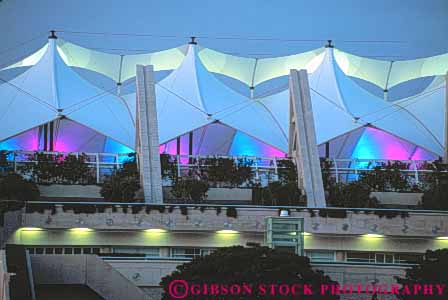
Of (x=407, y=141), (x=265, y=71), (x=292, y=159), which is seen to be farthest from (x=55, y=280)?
(x=265, y=71)

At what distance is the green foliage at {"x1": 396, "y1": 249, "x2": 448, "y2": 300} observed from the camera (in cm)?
2742

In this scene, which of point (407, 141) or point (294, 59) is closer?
point (407, 141)

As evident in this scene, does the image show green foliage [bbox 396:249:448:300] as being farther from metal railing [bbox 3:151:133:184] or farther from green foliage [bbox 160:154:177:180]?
metal railing [bbox 3:151:133:184]

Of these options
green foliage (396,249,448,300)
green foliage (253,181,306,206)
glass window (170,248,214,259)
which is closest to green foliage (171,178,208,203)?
green foliage (253,181,306,206)

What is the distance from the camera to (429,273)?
27.8 metres

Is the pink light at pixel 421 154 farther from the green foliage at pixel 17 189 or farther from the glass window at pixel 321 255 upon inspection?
the green foliage at pixel 17 189

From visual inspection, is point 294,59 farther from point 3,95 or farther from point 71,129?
point 3,95

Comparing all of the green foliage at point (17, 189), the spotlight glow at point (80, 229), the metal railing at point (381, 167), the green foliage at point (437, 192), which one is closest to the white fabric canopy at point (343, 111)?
the metal railing at point (381, 167)

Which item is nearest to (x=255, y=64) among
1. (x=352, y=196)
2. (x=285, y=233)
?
(x=352, y=196)

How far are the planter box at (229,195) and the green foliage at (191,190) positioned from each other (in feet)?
2.87

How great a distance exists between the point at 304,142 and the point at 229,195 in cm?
396

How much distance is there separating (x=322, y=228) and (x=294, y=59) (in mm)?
18094

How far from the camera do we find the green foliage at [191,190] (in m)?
38.4

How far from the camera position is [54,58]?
46.2 m
